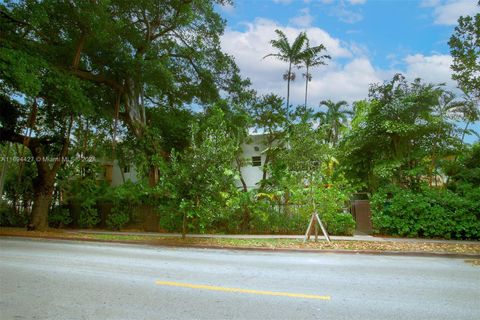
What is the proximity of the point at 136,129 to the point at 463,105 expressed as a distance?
1727cm

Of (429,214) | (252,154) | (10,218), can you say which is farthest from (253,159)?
(10,218)

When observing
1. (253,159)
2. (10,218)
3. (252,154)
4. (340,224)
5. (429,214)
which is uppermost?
(252,154)

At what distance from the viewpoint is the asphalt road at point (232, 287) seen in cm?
536

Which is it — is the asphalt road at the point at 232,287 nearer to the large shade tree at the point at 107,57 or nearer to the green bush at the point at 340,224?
the green bush at the point at 340,224

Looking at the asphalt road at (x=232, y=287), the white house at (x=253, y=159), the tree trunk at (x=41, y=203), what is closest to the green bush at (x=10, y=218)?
the tree trunk at (x=41, y=203)

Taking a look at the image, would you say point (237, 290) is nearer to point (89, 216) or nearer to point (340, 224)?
point (340, 224)

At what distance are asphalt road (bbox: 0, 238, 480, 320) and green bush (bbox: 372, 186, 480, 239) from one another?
186 inches

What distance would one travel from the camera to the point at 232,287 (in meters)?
6.85

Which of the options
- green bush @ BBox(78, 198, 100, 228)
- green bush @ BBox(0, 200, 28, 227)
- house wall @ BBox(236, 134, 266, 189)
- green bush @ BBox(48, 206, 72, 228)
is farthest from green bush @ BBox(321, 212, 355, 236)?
green bush @ BBox(0, 200, 28, 227)

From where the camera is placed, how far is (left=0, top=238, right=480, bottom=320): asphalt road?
17.6 feet

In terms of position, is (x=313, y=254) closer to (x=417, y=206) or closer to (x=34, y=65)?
(x=417, y=206)

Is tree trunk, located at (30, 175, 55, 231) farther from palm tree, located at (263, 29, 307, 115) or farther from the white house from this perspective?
palm tree, located at (263, 29, 307, 115)

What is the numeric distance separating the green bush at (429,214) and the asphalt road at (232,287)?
15.5ft

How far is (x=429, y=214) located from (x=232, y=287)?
11692 mm
